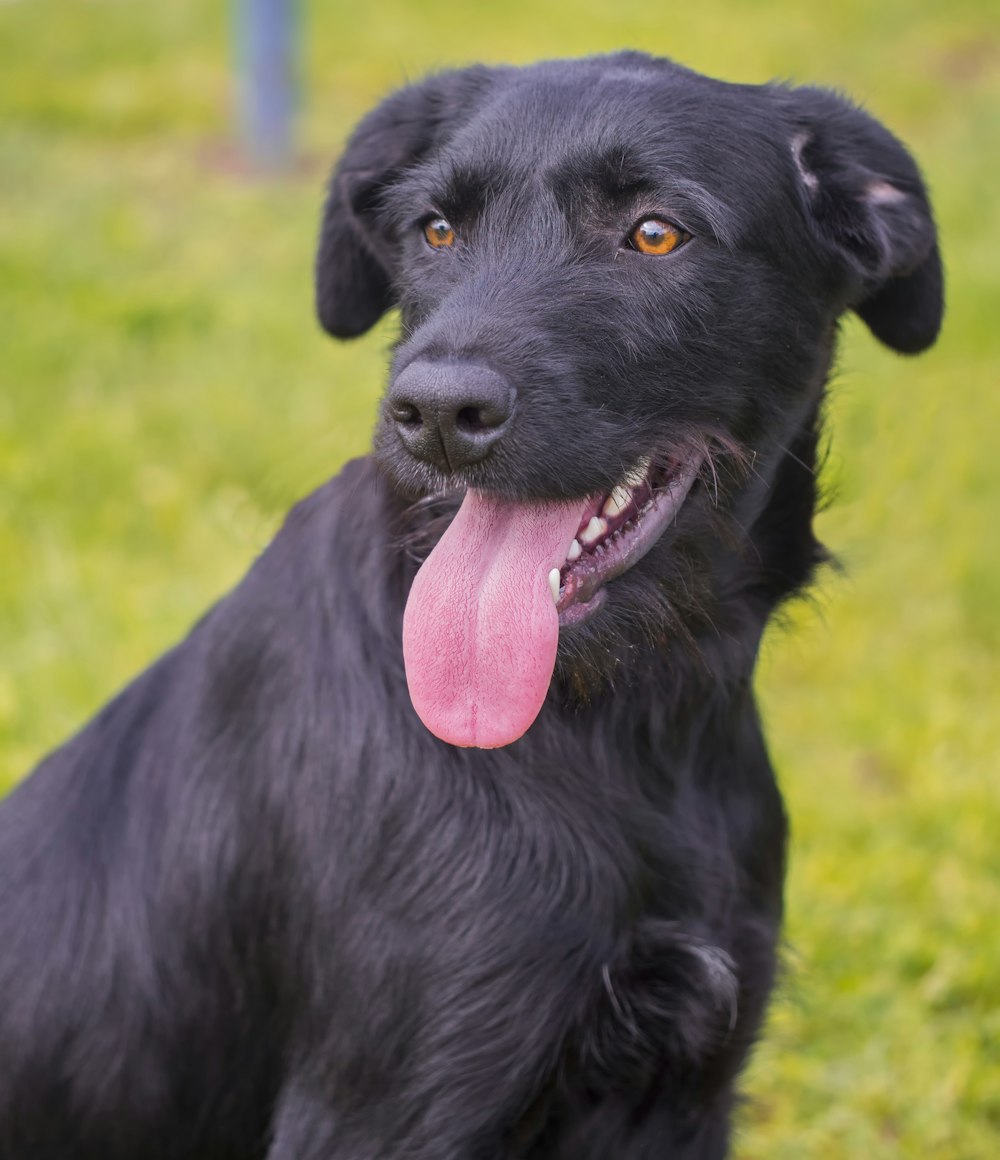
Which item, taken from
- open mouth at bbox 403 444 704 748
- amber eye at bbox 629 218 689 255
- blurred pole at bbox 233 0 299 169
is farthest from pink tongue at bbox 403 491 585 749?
blurred pole at bbox 233 0 299 169

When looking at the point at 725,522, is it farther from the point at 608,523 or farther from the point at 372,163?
the point at 372,163

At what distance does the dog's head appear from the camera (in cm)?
214

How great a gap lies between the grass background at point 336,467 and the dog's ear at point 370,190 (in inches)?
4.9

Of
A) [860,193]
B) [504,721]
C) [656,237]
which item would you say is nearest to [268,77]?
[860,193]

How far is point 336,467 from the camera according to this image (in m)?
3.55

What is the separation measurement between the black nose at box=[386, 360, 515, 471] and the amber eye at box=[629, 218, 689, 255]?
0.40 metres

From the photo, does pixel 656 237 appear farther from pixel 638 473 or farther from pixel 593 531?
pixel 593 531

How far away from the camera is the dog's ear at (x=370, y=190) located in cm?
272

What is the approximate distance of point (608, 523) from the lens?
229 centimetres

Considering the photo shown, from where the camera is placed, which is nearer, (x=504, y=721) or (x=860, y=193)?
(x=504, y=721)

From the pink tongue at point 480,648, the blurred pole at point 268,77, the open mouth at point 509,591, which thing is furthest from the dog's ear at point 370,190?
the blurred pole at point 268,77

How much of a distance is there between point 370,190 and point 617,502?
2.90 ft

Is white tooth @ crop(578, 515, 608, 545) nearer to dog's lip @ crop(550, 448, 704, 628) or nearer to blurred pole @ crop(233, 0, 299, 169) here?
dog's lip @ crop(550, 448, 704, 628)

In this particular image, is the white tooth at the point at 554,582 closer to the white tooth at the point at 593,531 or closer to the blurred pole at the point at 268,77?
the white tooth at the point at 593,531
